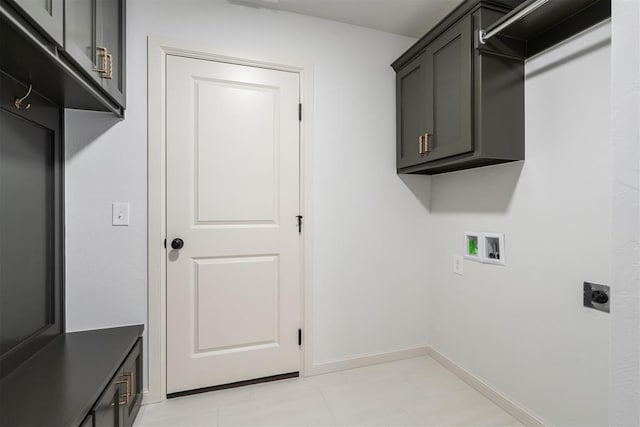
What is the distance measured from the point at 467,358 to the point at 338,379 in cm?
89

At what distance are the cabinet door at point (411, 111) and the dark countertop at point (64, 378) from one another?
2.05m

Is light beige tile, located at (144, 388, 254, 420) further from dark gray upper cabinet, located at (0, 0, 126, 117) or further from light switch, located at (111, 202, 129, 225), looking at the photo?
dark gray upper cabinet, located at (0, 0, 126, 117)

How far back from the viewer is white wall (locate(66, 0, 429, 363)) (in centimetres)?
177

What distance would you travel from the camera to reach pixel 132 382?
167 centimetres

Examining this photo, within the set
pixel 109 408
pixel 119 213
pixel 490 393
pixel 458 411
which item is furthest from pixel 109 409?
pixel 490 393

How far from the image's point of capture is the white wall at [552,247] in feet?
4.60

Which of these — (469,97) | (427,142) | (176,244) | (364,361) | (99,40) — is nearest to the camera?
(99,40)

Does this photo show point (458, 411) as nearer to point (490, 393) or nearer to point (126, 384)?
point (490, 393)

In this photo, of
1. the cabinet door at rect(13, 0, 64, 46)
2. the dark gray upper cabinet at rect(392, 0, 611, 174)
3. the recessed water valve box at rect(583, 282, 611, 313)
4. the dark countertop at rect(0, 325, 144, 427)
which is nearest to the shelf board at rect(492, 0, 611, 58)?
the dark gray upper cabinet at rect(392, 0, 611, 174)

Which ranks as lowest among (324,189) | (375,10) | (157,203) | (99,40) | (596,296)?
(596,296)

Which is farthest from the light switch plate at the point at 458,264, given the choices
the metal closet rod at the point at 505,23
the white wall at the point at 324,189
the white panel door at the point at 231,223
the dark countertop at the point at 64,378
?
the dark countertop at the point at 64,378

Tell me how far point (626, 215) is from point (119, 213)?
2.11m

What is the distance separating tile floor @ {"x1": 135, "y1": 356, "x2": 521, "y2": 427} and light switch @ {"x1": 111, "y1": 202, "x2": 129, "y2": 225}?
1.09 meters

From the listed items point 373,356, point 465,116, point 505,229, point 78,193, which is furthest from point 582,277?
point 78,193
